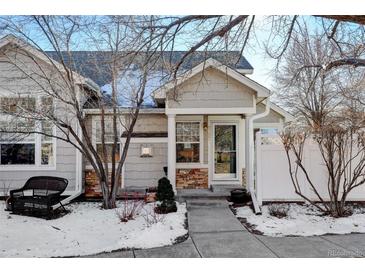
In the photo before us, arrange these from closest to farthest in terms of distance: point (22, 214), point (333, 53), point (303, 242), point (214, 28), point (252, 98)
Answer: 1. point (303, 242)
2. point (214, 28)
3. point (22, 214)
4. point (333, 53)
5. point (252, 98)

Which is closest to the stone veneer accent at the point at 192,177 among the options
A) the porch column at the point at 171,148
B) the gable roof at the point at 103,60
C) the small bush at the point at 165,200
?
the porch column at the point at 171,148

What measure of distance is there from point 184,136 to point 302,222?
3030mm

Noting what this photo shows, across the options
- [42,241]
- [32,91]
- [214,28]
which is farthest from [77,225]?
[214,28]

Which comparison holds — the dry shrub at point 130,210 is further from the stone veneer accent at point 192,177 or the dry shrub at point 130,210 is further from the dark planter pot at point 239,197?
the dark planter pot at point 239,197

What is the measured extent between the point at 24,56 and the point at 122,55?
2.03 meters

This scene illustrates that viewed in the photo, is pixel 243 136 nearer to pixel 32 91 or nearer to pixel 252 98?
pixel 252 98

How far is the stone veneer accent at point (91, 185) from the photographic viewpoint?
19.6 feet

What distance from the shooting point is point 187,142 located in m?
6.81

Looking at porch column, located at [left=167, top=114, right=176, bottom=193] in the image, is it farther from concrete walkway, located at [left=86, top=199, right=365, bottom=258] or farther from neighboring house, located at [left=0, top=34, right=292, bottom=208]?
concrete walkway, located at [left=86, top=199, right=365, bottom=258]

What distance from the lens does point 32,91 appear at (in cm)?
531

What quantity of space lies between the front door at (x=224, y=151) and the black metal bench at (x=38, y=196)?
3.10 metres

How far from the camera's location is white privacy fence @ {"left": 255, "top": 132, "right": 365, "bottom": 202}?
5.44 m

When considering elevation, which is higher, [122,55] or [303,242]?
[122,55]

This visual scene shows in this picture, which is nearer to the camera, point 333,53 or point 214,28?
point 214,28
